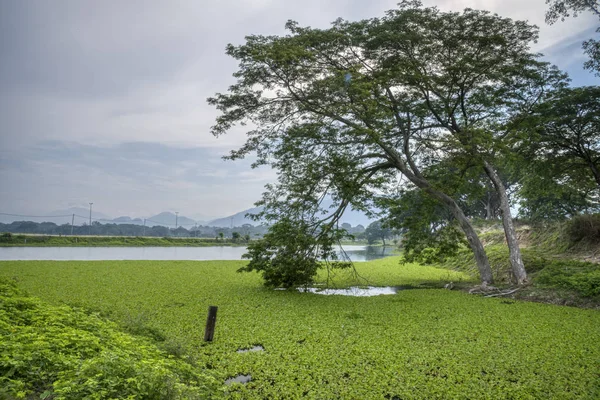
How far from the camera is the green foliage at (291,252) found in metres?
10.6

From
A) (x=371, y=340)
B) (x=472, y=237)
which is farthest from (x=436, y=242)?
(x=371, y=340)

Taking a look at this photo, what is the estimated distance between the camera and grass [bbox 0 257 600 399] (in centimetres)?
425

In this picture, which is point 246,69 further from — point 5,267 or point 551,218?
point 551,218

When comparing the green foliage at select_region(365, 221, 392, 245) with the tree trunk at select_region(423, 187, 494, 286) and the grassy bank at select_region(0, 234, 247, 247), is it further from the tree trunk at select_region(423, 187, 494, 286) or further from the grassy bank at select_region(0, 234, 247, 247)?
the tree trunk at select_region(423, 187, 494, 286)

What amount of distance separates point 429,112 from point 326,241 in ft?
19.0

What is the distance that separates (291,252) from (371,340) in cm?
501

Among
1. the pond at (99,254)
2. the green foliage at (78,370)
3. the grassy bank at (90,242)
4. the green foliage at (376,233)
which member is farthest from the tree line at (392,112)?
the green foliage at (376,233)

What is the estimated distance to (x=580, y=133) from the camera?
12.2m

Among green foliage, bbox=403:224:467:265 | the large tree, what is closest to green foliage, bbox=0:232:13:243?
the large tree

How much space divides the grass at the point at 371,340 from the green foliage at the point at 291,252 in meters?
0.60

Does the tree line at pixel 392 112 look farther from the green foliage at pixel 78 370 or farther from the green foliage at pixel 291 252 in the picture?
the green foliage at pixel 78 370

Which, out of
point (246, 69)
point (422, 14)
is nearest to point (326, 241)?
point (246, 69)

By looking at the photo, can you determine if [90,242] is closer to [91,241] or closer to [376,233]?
[91,241]

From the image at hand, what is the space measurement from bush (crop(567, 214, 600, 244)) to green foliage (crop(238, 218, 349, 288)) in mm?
9539
